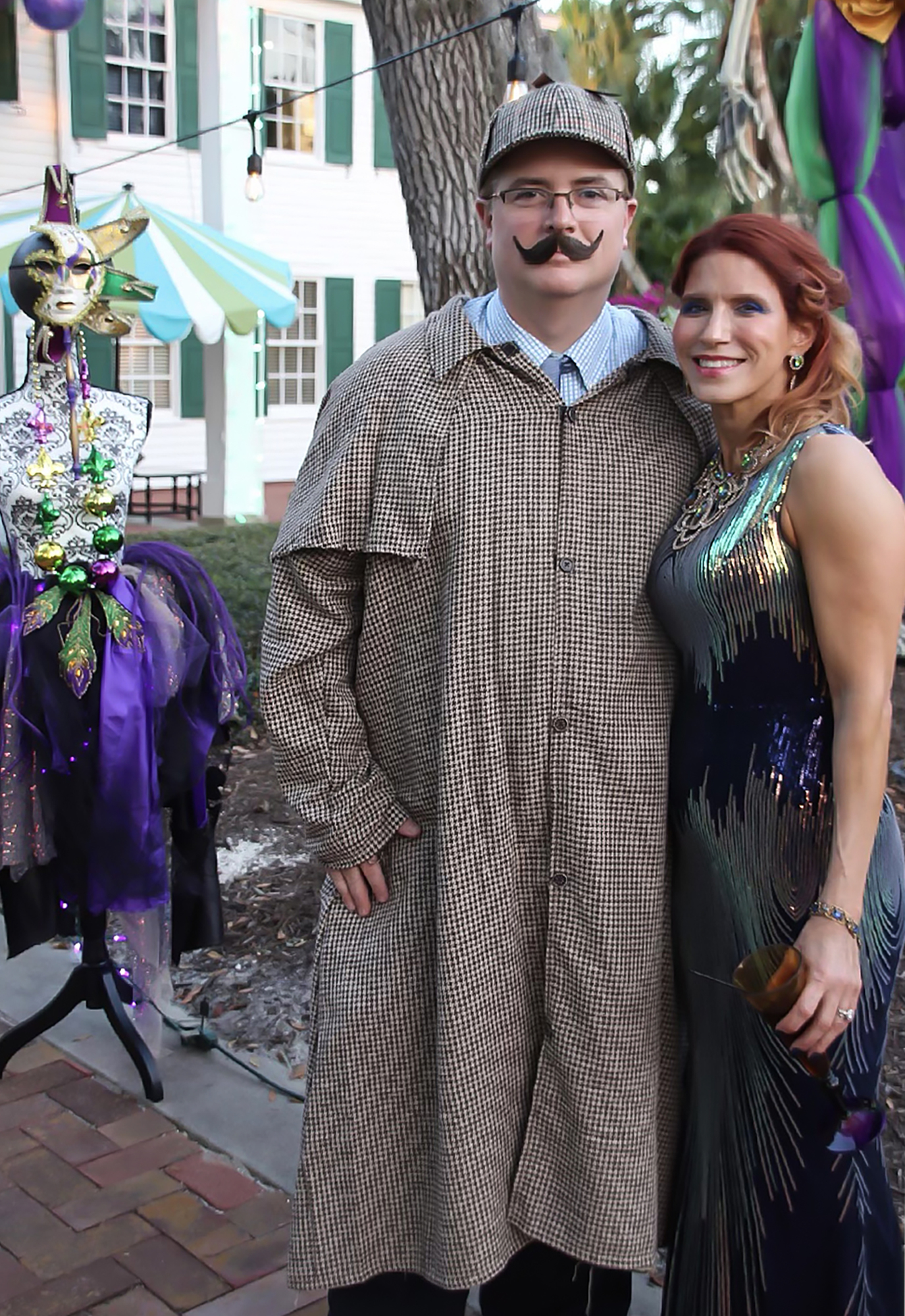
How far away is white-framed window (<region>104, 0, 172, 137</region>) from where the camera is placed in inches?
515

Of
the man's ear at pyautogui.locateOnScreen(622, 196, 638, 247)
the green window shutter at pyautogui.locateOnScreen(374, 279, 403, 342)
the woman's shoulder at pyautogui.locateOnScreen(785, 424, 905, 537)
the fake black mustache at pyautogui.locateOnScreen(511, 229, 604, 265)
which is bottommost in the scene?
the woman's shoulder at pyautogui.locateOnScreen(785, 424, 905, 537)

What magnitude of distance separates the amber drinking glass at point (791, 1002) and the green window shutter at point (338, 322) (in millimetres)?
13168

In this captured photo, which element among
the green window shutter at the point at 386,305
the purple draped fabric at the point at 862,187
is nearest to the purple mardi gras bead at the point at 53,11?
the purple draped fabric at the point at 862,187

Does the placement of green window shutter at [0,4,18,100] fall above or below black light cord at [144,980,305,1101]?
above

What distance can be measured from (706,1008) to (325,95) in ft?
44.1

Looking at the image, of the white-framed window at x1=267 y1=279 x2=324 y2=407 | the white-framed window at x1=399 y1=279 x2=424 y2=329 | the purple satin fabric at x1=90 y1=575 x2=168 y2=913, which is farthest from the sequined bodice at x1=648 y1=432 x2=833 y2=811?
the white-framed window at x1=399 y1=279 x2=424 y2=329

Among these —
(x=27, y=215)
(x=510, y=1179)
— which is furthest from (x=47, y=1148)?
(x=27, y=215)

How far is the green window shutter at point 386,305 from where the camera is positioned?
48.9ft

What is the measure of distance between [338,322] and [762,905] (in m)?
13.5

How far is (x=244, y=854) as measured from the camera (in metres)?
5.05

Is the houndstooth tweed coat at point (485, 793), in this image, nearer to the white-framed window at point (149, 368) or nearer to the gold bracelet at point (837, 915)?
the gold bracelet at point (837, 915)

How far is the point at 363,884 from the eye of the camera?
7.39ft

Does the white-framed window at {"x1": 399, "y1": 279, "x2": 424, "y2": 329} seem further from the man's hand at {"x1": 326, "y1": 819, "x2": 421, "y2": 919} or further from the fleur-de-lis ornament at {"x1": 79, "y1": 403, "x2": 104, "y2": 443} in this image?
Answer: the man's hand at {"x1": 326, "y1": 819, "x2": 421, "y2": 919}

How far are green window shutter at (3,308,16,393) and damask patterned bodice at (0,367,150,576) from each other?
9.63m
